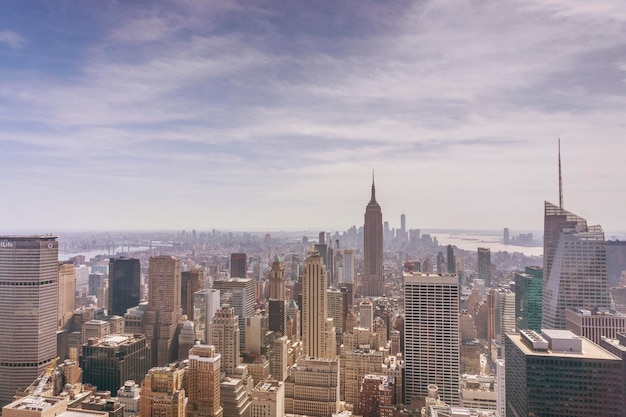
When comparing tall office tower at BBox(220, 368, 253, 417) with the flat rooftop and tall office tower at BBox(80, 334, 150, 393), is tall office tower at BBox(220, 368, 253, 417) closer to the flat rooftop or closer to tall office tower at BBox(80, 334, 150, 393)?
tall office tower at BBox(80, 334, 150, 393)

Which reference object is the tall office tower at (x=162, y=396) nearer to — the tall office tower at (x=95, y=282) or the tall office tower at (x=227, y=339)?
the tall office tower at (x=227, y=339)

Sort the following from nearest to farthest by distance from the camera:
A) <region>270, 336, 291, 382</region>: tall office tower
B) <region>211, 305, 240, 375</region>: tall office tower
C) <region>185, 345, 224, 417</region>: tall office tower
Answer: <region>185, 345, 224, 417</region>: tall office tower, <region>211, 305, 240, 375</region>: tall office tower, <region>270, 336, 291, 382</region>: tall office tower

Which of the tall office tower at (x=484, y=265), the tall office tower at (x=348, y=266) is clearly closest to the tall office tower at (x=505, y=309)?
the tall office tower at (x=484, y=265)

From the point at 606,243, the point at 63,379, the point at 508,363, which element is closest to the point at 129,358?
the point at 63,379

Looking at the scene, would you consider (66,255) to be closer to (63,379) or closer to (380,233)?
(63,379)

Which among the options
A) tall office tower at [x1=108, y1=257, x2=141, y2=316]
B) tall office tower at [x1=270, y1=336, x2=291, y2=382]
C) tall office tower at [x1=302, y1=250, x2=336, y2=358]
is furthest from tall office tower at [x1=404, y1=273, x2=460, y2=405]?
tall office tower at [x1=108, y1=257, x2=141, y2=316]

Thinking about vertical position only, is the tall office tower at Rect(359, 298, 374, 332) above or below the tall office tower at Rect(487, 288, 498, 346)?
below

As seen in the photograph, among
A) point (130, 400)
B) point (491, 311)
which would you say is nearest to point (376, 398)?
point (130, 400)
